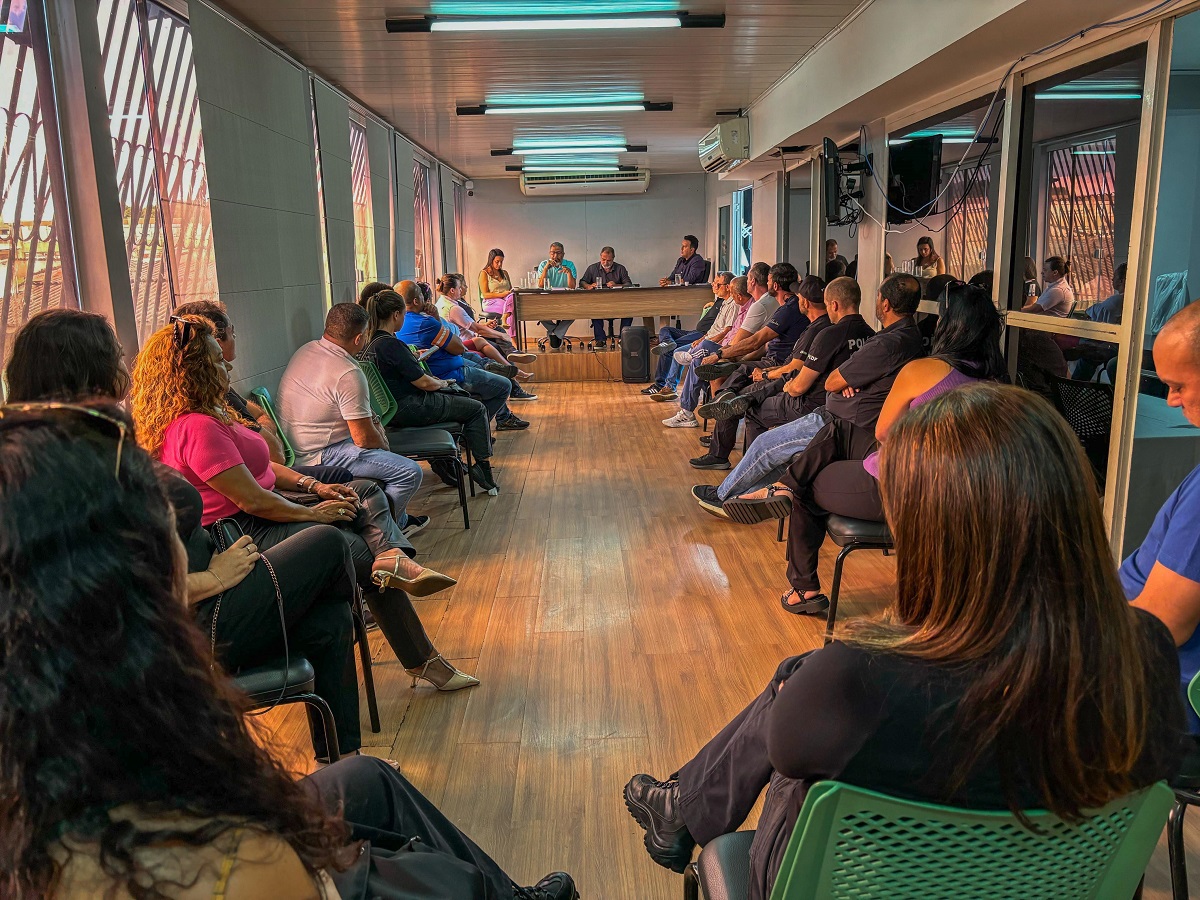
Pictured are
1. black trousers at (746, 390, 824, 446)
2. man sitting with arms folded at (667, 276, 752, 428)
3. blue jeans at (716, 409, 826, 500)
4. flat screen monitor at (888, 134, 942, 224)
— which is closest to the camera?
blue jeans at (716, 409, 826, 500)

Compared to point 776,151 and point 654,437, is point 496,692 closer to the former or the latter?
point 654,437

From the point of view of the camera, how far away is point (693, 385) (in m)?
6.93

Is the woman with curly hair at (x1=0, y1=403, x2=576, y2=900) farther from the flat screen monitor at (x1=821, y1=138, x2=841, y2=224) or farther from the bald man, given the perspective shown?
the flat screen monitor at (x1=821, y1=138, x2=841, y2=224)

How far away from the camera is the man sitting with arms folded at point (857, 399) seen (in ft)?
10.9

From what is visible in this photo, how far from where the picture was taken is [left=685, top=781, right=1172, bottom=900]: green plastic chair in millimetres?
952

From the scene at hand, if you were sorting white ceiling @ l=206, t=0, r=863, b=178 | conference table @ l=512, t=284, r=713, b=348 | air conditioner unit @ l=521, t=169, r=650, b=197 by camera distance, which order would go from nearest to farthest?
white ceiling @ l=206, t=0, r=863, b=178
conference table @ l=512, t=284, r=713, b=348
air conditioner unit @ l=521, t=169, r=650, b=197

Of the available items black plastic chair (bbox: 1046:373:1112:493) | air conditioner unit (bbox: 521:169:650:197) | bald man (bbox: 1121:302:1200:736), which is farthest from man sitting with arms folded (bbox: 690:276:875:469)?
air conditioner unit (bbox: 521:169:650:197)

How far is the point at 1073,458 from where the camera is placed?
101 centimetres

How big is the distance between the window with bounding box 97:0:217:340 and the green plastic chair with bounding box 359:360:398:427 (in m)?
0.85

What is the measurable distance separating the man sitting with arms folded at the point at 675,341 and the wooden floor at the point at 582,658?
3.00m

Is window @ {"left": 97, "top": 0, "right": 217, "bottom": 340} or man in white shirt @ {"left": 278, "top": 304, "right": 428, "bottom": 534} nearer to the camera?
window @ {"left": 97, "top": 0, "right": 217, "bottom": 340}

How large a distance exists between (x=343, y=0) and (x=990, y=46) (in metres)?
2.79

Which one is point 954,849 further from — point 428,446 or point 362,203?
point 362,203

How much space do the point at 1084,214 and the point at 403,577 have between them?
2944 mm
